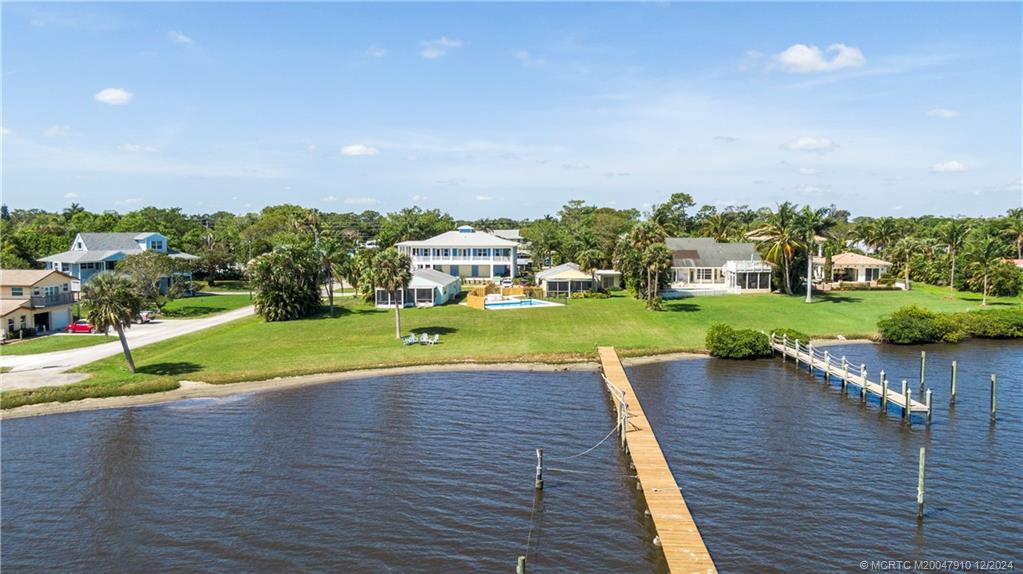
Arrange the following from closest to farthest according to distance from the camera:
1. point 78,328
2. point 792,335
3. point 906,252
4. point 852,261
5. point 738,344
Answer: point 738,344, point 792,335, point 78,328, point 906,252, point 852,261

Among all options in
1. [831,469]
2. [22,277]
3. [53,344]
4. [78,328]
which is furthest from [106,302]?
[831,469]

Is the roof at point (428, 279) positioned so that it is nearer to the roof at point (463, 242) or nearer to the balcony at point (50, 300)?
the roof at point (463, 242)

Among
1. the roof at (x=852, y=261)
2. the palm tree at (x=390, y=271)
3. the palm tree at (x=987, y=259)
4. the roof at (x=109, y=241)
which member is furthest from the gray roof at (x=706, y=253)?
the roof at (x=109, y=241)

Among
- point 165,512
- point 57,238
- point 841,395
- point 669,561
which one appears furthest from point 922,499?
point 57,238

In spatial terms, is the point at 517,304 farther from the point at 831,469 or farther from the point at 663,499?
the point at 663,499

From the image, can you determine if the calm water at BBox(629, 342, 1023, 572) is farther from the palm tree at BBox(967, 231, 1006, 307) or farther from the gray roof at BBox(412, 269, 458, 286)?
the gray roof at BBox(412, 269, 458, 286)

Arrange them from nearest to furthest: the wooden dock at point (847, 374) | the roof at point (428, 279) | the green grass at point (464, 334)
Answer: the wooden dock at point (847, 374) → the green grass at point (464, 334) → the roof at point (428, 279)

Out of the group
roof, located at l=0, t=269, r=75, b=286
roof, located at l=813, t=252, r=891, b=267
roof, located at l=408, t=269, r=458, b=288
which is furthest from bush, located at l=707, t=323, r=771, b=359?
roof, located at l=0, t=269, r=75, b=286
